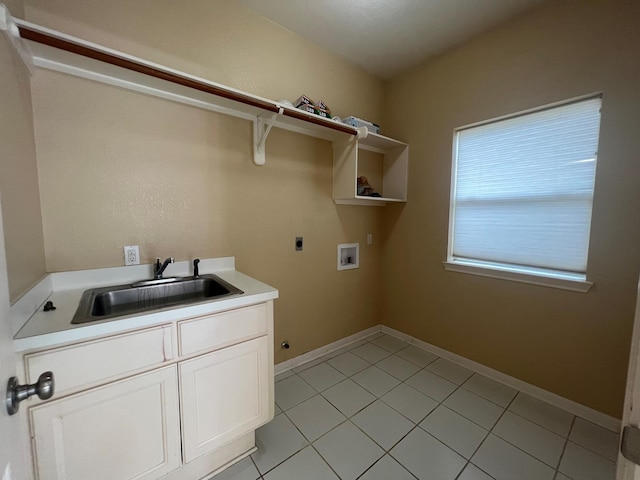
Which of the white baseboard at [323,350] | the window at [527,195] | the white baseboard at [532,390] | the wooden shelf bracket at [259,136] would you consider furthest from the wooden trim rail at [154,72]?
the white baseboard at [532,390]

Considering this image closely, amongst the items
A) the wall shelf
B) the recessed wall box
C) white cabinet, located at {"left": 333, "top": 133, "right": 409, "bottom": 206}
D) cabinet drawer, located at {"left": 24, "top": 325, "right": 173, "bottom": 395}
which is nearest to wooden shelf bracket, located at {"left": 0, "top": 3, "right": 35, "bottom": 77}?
the wall shelf

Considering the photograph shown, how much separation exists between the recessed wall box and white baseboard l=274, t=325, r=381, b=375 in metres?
0.74

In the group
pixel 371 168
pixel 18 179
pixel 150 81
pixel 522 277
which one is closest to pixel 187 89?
pixel 150 81

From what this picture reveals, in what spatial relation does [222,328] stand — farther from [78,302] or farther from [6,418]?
[6,418]

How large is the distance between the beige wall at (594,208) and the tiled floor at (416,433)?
34 centimetres

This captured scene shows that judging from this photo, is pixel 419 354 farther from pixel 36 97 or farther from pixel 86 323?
pixel 36 97

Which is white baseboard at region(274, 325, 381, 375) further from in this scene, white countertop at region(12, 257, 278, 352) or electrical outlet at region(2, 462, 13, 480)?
electrical outlet at region(2, 462, 13, 480)

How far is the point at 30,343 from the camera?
798mm

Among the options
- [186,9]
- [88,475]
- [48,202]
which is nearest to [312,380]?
[88,475]

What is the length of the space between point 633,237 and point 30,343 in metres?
2.82

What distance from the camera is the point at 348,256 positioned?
2.59 meters

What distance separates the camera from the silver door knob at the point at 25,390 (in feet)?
1.65

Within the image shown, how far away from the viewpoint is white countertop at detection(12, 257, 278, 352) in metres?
0.84

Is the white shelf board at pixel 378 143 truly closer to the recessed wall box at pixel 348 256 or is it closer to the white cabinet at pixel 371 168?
the white cabinet at pixel 371 168
